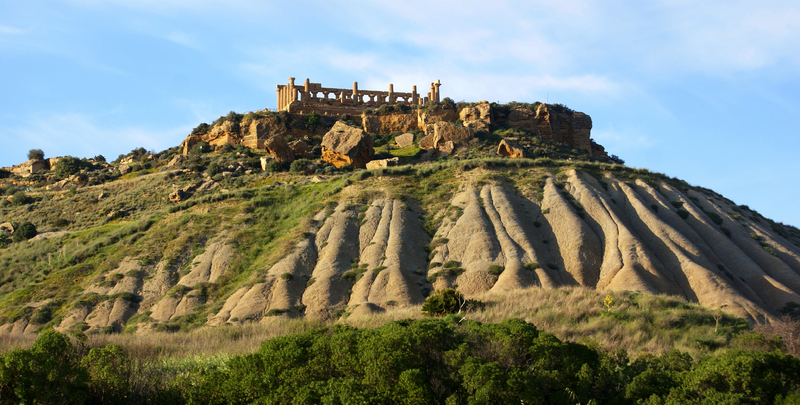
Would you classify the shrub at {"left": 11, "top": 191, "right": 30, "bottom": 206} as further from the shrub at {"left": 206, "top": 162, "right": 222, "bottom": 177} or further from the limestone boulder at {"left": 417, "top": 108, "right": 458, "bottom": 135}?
the limestone boulder at {"left": 417, "top": 108, "right": 458, "bottom": 135}

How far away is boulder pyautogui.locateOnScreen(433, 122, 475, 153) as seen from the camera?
54312 millimetres

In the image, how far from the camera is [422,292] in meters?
28.9

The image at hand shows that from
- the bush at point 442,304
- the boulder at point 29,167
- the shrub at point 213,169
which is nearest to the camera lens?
the bush at point 442,304

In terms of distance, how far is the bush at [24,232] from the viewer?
142 feet

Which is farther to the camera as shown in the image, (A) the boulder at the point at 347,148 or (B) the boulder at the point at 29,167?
(B) the boulder at the point at 29,167

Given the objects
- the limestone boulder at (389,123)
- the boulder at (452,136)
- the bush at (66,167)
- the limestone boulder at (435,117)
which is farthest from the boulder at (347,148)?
the bush at (66,167)

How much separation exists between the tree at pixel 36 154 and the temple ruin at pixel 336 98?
28.2 meters

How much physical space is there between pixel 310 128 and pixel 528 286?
3619 centimetres

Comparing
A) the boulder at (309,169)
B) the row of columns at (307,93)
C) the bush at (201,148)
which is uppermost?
the row of columns at (307,93)

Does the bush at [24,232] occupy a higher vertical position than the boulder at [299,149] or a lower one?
lower

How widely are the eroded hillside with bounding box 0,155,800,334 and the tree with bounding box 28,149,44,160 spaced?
96.8 ft

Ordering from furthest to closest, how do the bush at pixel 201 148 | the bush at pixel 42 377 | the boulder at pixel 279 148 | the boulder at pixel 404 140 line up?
the bush at pixel 201 148 < the boulder at pixel 404 140 < the boulder at pixel 279 148 < the bush at pixel 42 377

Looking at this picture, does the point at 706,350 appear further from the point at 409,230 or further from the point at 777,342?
the point at 409,230

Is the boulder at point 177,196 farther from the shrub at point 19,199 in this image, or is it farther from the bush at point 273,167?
the shrub at point 19,199
